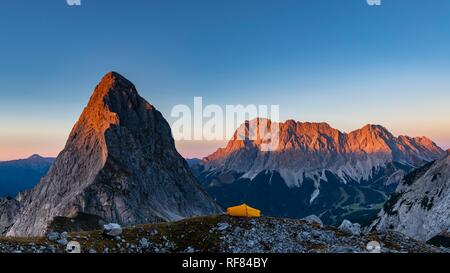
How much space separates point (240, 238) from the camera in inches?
2080

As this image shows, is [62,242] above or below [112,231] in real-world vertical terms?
above

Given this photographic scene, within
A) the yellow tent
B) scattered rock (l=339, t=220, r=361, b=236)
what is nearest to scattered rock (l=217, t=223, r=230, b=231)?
→ the yellow tent

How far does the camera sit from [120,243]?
46750 mm

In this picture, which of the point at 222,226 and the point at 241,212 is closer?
the point at 222,226

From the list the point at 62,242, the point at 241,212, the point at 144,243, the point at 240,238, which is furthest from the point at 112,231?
the point at 241,212

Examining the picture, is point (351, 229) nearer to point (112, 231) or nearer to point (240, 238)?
point (240, 238)

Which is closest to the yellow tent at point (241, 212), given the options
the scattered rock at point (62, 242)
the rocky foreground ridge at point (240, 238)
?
the rocky foreground ridge at point (240, 238)

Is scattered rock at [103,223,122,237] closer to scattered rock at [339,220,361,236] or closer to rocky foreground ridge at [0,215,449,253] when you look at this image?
rocky foreground ridge at [0,215,449,253]

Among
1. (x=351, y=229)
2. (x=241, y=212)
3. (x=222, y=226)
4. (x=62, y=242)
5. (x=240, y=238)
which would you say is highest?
(x=62, y=242)

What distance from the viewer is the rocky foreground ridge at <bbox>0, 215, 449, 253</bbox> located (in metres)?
46.9

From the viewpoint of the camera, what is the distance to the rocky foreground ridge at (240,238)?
46.9m

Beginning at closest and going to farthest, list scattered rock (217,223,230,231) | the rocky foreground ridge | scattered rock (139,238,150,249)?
1. the rocky foreground ridge
2. scattered rock (139,238,150,249)
3. scattered rock (217,223,230,231)
